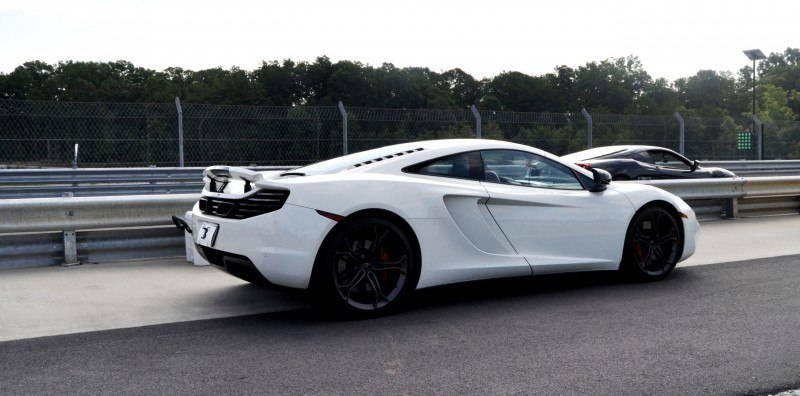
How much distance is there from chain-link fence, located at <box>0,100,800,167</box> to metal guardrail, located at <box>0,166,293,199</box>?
10.8 inches

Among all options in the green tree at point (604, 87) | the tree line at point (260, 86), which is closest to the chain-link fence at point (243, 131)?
the tree line at point (260, 86)

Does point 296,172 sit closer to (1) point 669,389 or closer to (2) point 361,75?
(1) point 669,389

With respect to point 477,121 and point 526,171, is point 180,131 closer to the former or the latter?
point 477,121

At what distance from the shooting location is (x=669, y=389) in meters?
3.81

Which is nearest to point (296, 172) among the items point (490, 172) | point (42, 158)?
point (490, 172)

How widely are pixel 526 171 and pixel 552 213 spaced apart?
38 cm

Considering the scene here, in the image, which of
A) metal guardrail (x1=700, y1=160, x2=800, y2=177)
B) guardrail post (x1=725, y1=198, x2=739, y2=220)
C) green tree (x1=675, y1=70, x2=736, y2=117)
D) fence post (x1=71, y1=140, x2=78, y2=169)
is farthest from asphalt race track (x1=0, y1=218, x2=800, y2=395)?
green tree (x1=675, y1=70, x2=736, y2=117)

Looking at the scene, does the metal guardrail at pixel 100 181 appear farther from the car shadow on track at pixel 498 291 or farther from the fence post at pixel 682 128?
the fence post at pixel 682 128

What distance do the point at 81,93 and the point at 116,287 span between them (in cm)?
1684

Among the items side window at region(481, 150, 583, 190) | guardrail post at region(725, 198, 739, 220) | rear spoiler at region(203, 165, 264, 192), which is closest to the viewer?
rear spoiler at region(203, 165, 264, 192)

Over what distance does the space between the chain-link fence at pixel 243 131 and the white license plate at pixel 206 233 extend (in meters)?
9.92

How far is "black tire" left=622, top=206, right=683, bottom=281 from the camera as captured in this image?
647cm

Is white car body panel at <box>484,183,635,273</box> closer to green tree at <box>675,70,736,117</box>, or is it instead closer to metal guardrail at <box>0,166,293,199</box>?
metal guardrail at <box>0,166,293,199</box>

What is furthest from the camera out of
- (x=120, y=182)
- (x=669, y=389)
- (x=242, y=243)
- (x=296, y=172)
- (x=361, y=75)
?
(x=361, y=75)
